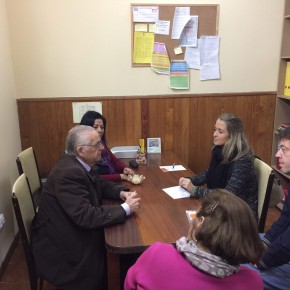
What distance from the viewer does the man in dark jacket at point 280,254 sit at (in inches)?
56.1

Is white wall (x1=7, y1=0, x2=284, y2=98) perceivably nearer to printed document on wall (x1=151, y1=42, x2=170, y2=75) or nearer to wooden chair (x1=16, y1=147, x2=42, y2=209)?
printed document on wall (x1=151, y1=42, x2=170, y2=75)

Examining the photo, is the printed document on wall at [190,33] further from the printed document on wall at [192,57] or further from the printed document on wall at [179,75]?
the printed document on wall at [179,75]

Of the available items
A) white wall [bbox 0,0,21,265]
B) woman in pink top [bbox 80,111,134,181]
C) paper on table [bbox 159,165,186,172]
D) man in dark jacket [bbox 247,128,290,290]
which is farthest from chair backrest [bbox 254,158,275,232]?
white wall [bbox 0,0,21,265]

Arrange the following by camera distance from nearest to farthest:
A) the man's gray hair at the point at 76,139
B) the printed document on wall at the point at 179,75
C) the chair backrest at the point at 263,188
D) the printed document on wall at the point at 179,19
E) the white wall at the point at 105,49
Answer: the man's gray hair at the point at 76,139
the chair backrest at the point at 263,188
the white wall at the point at 105,49
the printed document on wall at the point at 179,19
the printed document on wall at the point at 179,75

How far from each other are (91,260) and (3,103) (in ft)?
5.04

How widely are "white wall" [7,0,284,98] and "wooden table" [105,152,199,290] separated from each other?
1.28 meters

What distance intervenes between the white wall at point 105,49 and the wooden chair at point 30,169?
0.69 metres

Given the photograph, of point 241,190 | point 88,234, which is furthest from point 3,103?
point 241,190

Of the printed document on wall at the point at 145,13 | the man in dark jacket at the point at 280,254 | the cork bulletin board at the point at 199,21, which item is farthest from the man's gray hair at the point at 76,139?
the printed document on wall at the point at 145,13

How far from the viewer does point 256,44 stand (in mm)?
3152

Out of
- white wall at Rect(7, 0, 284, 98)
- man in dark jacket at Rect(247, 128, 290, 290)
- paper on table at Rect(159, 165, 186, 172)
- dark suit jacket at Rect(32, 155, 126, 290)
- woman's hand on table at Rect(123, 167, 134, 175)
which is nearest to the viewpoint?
man in dark jacket at Rect(247, 128, 290, 290)

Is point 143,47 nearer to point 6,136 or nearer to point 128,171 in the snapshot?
point 128,171

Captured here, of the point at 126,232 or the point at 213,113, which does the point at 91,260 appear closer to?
the point at 126,232

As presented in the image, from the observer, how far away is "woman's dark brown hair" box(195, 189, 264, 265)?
3.22ft
